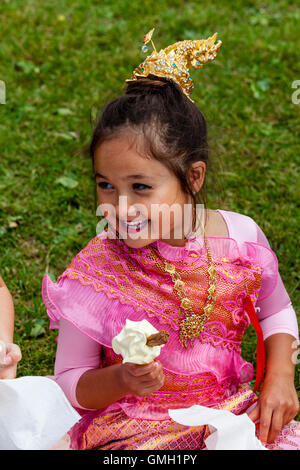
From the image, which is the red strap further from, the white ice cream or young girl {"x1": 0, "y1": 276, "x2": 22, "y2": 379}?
young girl {"x1": 0, "y1": 276, "x2": 22, "y2": 379}

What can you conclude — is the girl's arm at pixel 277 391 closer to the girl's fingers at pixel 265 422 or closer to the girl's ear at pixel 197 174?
the girl's fingers at pixel 265 422

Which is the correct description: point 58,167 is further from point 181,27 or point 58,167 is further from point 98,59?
point 181,27

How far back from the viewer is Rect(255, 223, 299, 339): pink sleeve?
1.93m

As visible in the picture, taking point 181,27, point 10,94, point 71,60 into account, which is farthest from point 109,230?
point 181,27

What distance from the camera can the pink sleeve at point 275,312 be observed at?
6.32ft

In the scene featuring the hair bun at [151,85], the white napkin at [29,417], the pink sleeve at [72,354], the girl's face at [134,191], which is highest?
the hair bun at [151,85]

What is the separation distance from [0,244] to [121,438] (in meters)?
1.31

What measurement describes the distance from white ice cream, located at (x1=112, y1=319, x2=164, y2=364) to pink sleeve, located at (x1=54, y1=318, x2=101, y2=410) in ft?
1.31

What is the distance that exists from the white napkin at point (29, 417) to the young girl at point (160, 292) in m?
0.15

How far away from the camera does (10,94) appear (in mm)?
3412

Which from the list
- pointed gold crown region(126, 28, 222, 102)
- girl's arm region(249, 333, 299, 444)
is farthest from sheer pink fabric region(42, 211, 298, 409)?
pointed gold crown region(126, 28, 222, 102)

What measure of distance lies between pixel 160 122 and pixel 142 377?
0.64 meters

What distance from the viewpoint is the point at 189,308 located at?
1729 millimetres

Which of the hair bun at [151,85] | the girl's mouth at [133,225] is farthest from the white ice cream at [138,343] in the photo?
the hair bun at [151,85]
